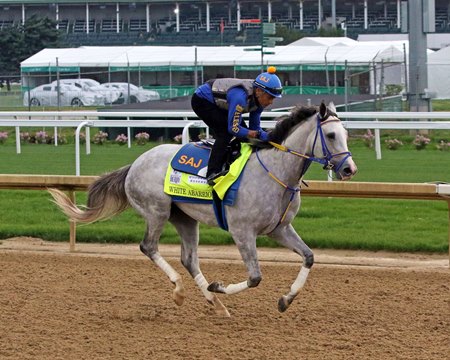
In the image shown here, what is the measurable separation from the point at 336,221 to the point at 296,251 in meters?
4.21

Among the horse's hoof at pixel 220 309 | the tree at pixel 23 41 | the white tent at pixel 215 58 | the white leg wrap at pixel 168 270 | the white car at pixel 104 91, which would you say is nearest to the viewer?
the horse's hoof at pixel 220 309

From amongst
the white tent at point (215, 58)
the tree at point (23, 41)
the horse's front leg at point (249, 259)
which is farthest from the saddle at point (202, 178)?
the tree at point (23, 41)

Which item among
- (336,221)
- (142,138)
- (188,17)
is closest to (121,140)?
(142,138)

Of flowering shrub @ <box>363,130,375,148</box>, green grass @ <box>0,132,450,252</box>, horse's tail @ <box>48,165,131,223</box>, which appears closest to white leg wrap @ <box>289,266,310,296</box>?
horse's tail @ <box>48,165,131,223</box>

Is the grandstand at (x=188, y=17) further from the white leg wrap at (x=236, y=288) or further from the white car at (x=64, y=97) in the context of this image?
the white leg wrap at (x=236, y=288)

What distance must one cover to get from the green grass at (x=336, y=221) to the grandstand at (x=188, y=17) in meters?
39.7

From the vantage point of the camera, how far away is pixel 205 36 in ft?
179

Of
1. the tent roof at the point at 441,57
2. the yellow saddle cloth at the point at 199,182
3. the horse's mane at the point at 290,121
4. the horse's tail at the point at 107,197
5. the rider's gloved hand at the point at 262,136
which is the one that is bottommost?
the horse's tail at the point at 107,197

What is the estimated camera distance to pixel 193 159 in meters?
7.86

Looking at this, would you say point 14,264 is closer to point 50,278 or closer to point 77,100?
point 50,278

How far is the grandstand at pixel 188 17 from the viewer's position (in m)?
55.1

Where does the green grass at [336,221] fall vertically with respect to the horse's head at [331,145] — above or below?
below

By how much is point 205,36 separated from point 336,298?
47.2 m

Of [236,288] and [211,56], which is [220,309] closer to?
[236,288]
